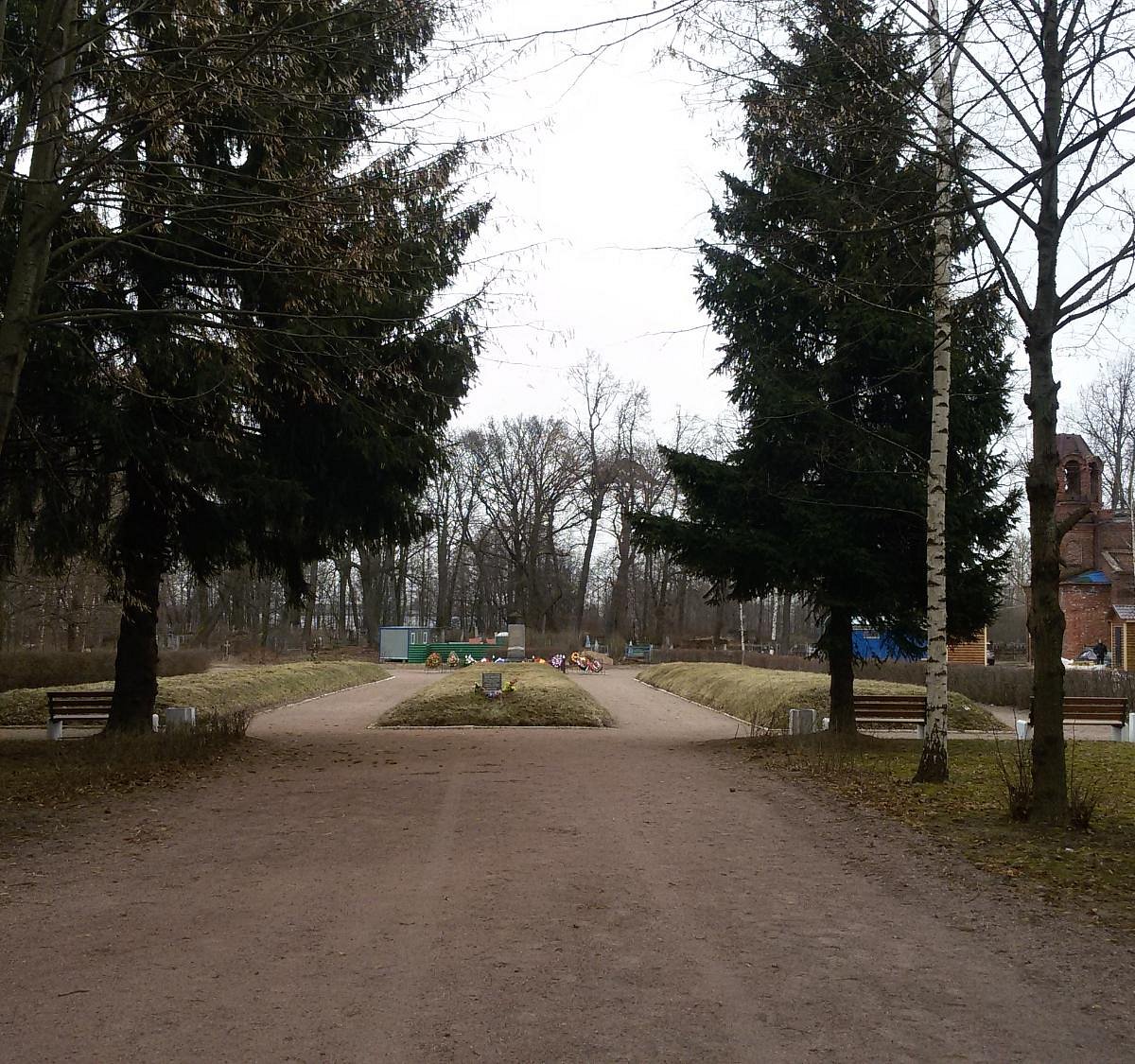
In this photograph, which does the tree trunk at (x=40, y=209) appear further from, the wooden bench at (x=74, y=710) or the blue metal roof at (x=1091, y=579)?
the blue metal roof at (x=1091, y=579)

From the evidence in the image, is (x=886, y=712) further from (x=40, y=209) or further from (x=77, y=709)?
(x=40, y=209)

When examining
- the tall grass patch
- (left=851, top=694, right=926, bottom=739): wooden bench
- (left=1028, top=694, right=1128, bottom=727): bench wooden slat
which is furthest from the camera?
(left=1028, top=694, right=1128, bottom=727): bench wooden slat

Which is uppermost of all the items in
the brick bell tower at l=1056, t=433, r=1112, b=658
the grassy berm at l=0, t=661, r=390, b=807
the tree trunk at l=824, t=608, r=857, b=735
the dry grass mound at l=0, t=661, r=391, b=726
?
the brick bell tower at l=1056, t=433, r=1112, b=658

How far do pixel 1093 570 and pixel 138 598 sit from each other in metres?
45.5

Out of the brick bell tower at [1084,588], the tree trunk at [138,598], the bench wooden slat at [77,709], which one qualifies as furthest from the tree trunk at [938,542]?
the brick bell tower at [1084,588]

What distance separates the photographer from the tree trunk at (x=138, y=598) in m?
13.9

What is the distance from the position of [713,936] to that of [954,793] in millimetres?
5657

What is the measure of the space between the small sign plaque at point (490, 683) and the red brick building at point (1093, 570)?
3092 cm

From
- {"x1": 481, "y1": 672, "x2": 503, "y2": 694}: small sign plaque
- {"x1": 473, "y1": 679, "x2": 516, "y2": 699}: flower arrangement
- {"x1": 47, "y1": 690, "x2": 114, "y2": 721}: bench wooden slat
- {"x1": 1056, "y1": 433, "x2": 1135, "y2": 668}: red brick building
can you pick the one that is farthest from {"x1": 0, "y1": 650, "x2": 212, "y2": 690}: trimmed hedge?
{"x1": 1056, "y1": 433, "x2": 1135, "y2": 668}: red brick building

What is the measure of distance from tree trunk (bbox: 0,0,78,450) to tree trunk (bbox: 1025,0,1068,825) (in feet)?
24.9

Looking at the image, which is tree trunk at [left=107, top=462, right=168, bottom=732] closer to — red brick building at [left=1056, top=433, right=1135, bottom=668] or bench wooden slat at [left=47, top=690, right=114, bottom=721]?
bench wooden slat at [left=47, top=690, right=114, bottom=721]

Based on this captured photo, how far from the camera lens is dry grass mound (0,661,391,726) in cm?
2125

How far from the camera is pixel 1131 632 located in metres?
44.2

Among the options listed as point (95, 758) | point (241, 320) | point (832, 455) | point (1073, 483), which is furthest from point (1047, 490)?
point (1073, 483)
